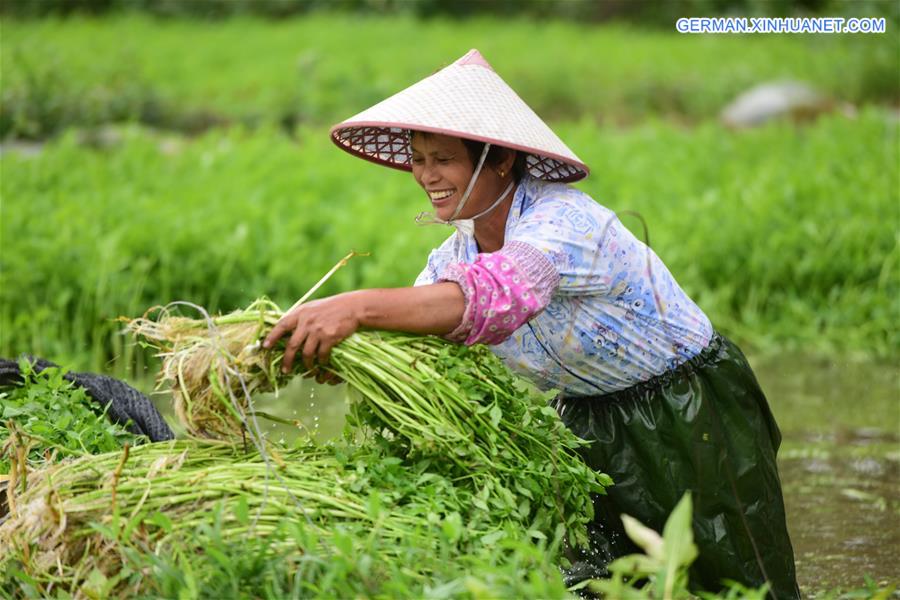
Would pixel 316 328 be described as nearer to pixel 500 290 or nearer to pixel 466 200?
pixel 500 290

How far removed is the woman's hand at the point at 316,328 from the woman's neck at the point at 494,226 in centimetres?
62

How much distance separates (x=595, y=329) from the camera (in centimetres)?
283

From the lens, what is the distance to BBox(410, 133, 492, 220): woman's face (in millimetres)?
2775

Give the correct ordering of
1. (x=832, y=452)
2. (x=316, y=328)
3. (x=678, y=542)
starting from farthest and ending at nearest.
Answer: (x=832, y=452) → (x=316, y=328) → (x=678, y=542)

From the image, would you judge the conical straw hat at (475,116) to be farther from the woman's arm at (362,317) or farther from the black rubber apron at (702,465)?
the black rubber apron at (702,465)

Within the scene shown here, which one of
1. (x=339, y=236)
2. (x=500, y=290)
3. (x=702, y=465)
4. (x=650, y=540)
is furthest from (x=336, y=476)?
(x=339, y=236)

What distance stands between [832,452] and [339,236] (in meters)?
2.95

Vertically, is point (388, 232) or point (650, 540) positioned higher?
point (650, 540)

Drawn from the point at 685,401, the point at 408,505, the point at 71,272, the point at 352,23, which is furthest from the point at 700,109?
the point at 408,505

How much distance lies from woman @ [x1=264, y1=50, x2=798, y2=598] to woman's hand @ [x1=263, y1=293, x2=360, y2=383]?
0.74 feet

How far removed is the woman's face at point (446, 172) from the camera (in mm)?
2775

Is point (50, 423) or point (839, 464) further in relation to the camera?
point (839, 464)

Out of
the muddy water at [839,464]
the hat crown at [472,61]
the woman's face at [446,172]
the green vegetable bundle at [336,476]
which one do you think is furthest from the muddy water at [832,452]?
the hat crown at [472,61]

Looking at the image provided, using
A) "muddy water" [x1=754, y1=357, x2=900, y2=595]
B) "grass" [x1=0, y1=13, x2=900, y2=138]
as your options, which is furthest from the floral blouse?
"grass" [x1=0, y1=13, x2=900, y2=138]
